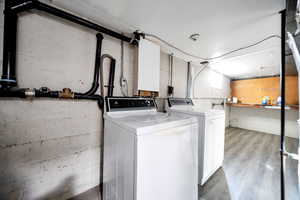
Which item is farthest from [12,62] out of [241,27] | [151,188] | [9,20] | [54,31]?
[241,27]

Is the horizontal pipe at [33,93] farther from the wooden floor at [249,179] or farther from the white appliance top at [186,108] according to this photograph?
the white appliance top at [186,108]

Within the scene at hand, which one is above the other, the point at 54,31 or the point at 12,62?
the point at 54,31

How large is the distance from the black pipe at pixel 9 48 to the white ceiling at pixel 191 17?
1.26ft

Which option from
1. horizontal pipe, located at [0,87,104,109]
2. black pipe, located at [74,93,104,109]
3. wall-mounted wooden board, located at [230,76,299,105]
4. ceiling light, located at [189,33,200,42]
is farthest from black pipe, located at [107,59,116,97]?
wall-mounted wooden board, located at [230,76,299,105]

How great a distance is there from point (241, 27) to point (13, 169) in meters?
2.73

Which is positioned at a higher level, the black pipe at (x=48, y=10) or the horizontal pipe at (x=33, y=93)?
the black pipe at (x=48, y=10)

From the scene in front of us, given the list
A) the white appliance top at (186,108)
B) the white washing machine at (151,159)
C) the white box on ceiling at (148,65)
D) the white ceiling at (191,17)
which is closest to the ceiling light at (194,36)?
the white ceiling at (191,17)

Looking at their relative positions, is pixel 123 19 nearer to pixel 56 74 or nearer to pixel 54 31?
pixel 54 31

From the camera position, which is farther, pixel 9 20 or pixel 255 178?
pixel 255 178

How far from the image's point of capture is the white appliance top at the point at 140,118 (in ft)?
2.47

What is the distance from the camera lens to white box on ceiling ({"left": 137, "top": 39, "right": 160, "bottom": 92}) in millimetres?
1522

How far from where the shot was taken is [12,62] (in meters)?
0.87

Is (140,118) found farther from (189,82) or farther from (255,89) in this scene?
(255,89)

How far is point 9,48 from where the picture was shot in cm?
86
